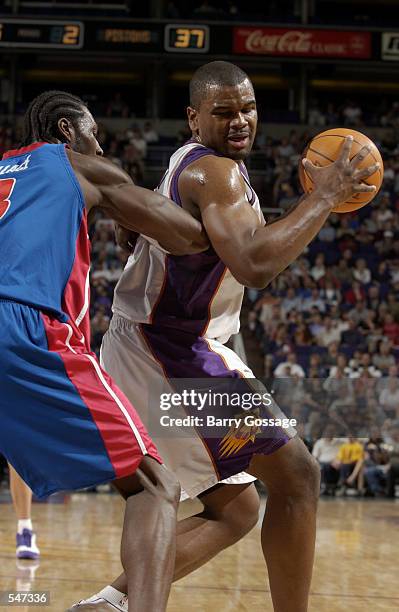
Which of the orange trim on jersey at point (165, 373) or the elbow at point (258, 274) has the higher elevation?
the elbow at point (258, 274)

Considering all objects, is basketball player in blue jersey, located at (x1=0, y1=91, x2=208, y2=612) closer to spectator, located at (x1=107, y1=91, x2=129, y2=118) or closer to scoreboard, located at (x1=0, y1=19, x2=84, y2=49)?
scoreboard, located at (x1=0, y1=19, x2=84, y2=49)

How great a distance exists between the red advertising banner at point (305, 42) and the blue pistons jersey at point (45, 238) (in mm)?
13844

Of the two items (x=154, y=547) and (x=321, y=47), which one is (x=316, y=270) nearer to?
(x=321, y=47)

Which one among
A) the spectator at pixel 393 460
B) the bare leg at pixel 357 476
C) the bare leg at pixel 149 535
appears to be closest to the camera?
the bare leg at pixel 149 535

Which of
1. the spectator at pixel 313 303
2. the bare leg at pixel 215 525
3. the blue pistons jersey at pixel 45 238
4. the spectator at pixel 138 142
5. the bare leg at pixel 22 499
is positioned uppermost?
the blue pistons jersey at pixel 45 238

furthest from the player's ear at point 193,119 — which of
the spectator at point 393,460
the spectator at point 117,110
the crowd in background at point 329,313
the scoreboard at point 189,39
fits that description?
the spectator at point 117,110

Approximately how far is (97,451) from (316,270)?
1036 cm

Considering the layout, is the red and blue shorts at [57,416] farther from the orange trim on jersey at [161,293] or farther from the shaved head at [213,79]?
the shaved head at [213,79]

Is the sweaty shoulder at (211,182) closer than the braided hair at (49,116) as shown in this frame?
Yes

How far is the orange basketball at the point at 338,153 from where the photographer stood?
2703 millimetres

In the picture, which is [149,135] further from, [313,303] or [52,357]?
[52,357]

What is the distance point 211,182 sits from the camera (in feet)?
8.56

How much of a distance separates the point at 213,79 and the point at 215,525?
1.50 m

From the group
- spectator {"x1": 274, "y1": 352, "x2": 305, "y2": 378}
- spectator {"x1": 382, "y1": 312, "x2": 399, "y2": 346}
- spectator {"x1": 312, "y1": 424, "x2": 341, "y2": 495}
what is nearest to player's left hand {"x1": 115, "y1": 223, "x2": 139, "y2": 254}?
spectator {"x1": 312, "y1": 424, "x2": 341, "y2": 495}
